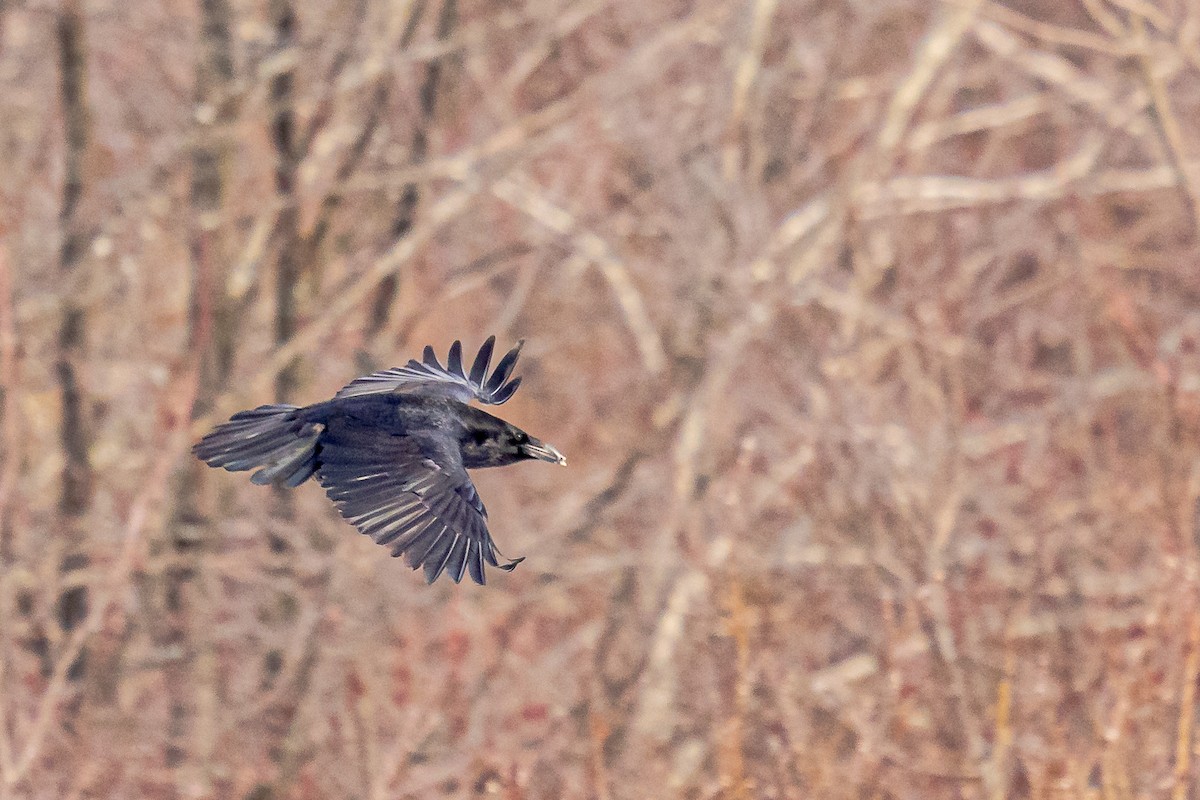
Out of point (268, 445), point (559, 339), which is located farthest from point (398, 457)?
point (559, 339)

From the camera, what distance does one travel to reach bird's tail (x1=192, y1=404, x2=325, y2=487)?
4.05 meters

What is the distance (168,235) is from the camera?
28.6 feet

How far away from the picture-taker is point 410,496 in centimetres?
390

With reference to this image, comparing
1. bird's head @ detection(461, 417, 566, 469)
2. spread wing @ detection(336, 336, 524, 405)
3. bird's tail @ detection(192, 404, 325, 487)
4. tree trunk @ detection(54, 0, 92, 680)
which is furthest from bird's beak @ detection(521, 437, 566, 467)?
tree trunk @ detection(54, 0, 92, 680)

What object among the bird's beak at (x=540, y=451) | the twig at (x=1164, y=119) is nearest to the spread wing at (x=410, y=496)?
the bird's beak at (x=540, y=451)

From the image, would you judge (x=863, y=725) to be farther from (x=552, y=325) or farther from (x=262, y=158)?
(x=262, y=158)

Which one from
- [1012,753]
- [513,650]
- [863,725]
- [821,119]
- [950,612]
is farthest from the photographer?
[821,119]

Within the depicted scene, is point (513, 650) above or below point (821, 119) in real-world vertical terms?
below

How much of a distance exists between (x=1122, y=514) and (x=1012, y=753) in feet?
8.62

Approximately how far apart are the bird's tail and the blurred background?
2568mm

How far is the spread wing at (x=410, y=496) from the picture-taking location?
376 cm

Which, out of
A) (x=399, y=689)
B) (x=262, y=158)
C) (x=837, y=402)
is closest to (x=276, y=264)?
(x=262, y=158)

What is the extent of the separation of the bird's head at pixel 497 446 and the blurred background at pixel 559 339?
2773mm

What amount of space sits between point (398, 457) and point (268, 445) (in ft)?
1.14
